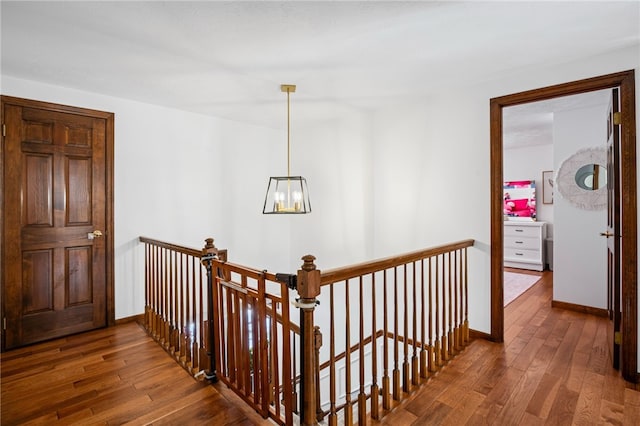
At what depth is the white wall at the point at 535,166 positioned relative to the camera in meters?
5.99

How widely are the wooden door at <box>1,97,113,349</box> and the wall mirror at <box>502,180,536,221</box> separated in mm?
6506

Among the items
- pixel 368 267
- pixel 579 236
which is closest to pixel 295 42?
pixel 368 267

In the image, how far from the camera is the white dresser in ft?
18.6

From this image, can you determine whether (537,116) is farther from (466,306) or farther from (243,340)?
(243,340)

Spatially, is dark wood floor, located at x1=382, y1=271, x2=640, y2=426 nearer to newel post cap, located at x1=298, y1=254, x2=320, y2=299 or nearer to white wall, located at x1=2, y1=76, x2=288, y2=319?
newel post cap, located at x1=298, y1=254, x2=320, y2=299

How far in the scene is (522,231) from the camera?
19.3 feet

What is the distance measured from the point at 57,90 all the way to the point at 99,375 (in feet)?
8.31

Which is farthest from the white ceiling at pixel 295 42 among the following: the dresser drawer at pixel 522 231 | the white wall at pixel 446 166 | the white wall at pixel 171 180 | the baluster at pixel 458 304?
the dresser drawer at pixel 522 231

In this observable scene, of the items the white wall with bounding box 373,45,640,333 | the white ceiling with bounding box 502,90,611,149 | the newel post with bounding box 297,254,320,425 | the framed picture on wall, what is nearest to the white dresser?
the framed picture on wall

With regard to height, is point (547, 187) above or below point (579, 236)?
above

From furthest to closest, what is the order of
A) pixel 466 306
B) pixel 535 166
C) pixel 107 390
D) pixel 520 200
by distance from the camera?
1. pixel 520 200
2. pixel 535 166
3. pixel 466 306
4. pixel 107 390

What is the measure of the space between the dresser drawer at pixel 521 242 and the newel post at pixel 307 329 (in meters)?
5.74

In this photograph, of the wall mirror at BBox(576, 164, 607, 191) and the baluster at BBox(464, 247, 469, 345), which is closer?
the baluster at BBox(464, 247, 469, 345)

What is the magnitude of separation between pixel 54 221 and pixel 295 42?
2704 mm
